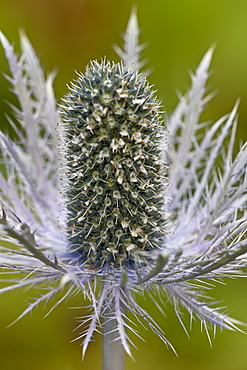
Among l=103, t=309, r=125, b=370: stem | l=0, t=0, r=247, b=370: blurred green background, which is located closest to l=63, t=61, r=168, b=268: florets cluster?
l=103, t=309, r=125, b=370: stem

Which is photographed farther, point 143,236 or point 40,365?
point 40,365

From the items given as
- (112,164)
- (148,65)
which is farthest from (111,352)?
(148,65)

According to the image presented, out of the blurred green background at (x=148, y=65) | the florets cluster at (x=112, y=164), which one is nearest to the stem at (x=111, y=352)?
the florets cluster at (x=112, y=164)

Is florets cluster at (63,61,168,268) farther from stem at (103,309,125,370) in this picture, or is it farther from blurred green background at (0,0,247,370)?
blurred green background at (0,0,247,370)

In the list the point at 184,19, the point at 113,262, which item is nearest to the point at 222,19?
the point at 184,19

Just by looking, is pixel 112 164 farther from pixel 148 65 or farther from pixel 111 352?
pixel 148 65

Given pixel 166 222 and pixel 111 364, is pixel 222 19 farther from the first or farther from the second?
pixel 111 364

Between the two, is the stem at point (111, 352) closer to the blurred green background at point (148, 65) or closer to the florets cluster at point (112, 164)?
the florets cluster at point (112, 164)
